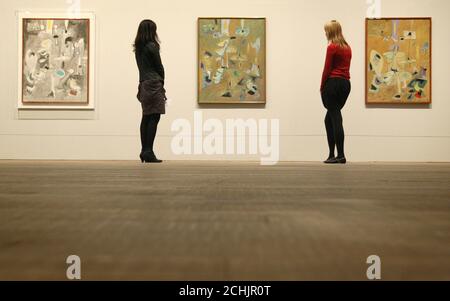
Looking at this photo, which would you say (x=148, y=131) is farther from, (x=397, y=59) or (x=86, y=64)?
(x=397, y=59)

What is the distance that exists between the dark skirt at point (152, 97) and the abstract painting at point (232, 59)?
1.76m

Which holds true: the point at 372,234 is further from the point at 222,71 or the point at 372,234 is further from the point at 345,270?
the point at 222,71

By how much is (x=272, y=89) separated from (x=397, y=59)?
1.15 metres

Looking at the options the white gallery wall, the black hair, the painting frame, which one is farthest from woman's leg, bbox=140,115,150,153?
the painting frame

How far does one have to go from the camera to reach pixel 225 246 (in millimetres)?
217

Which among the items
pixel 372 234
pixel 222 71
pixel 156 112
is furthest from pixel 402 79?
pixel 372 234

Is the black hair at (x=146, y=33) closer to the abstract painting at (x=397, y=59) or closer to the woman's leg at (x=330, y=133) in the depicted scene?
the woman's leg at (x=330, y=133)

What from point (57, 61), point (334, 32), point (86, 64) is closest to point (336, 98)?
point (334, 32)

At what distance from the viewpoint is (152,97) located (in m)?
2.92

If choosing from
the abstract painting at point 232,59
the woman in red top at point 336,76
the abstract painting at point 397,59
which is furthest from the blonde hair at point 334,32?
the abstract painting at point 397,59

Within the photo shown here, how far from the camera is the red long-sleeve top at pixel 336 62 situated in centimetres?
295

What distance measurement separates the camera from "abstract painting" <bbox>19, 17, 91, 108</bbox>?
4.72 metres
